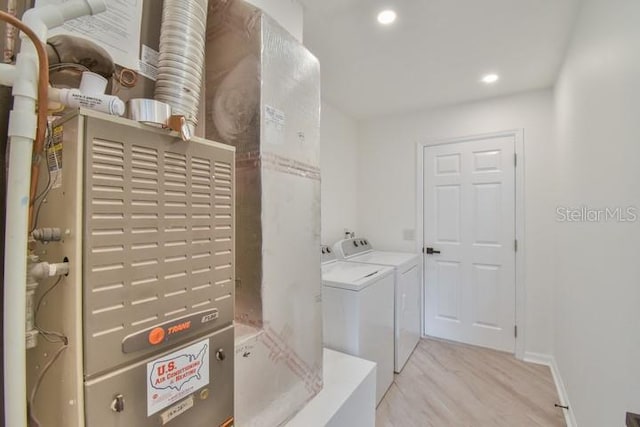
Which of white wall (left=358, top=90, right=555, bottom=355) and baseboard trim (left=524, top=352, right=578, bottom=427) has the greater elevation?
white wall (left=358, top=90, right=555, bottom=355)

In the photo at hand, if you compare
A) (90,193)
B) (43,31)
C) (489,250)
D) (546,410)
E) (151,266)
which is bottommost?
(546,410)

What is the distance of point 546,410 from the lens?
205 centimetres

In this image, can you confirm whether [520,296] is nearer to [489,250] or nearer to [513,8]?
[489,250]

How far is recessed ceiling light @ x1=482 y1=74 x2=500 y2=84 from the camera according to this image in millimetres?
2492

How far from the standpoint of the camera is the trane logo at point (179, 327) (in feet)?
2.08

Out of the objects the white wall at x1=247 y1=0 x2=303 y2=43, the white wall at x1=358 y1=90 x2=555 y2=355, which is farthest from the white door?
the white wall at x1=247 y1=0 x2=303 y2=43

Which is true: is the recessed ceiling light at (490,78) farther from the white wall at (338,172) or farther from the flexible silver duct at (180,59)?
the flexible silver duct at (180,59)

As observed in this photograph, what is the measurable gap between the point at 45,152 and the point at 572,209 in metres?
2.64

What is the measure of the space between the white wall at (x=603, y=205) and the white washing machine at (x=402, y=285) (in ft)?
3.67

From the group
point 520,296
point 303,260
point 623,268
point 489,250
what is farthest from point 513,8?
point 520,296

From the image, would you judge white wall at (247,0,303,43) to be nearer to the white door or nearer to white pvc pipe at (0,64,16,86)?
white pvc pipe at (0,64,16,86)

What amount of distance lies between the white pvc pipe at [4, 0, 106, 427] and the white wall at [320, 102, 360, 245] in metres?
2.46

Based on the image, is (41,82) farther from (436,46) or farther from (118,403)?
(436,46)

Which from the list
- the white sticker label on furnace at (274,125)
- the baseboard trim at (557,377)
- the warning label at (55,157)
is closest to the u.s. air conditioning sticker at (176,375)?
the warning label at (55,157)
